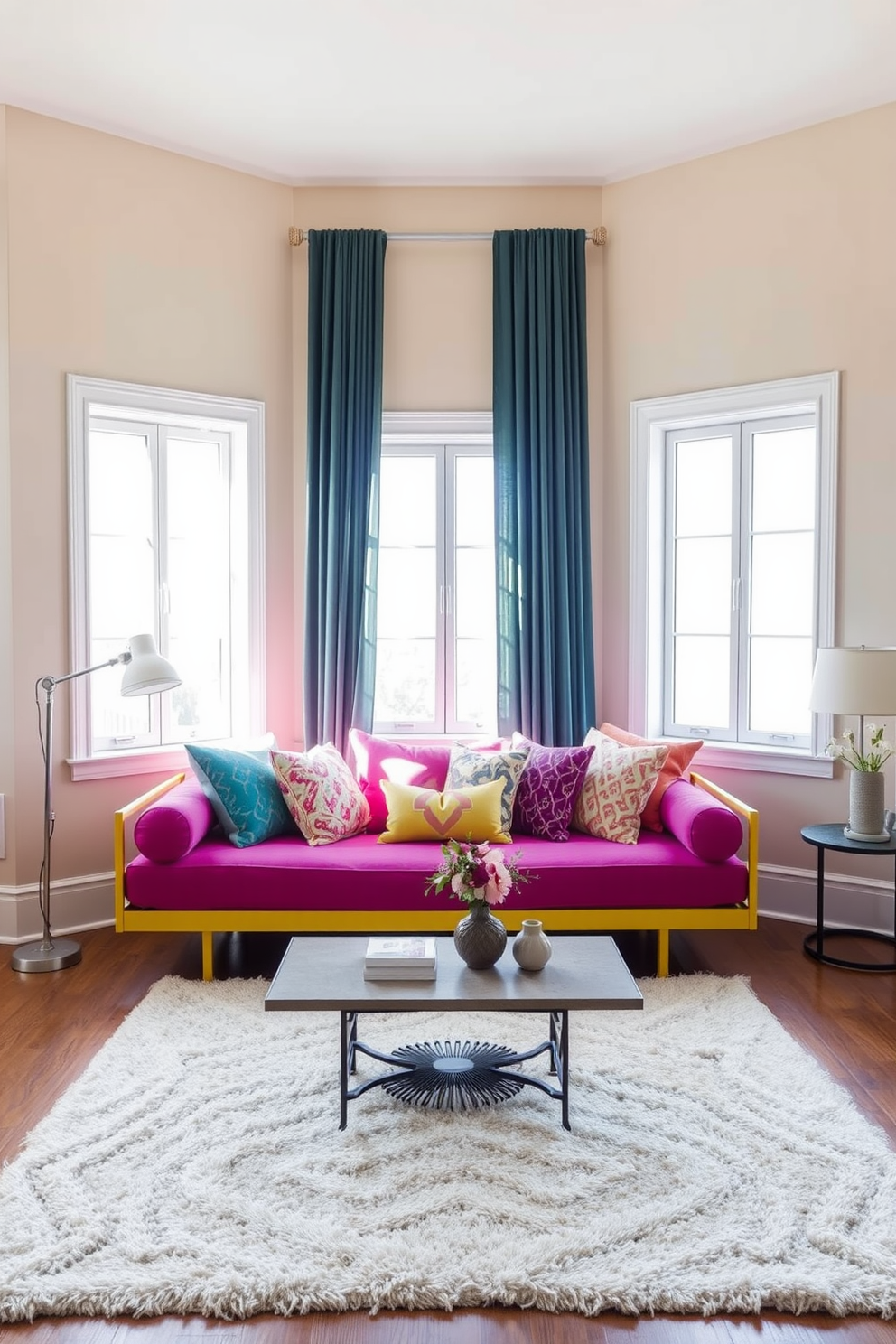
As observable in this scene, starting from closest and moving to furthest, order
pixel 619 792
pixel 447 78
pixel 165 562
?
pixel 447 78 → pixel 619 792 → pixel 165 562

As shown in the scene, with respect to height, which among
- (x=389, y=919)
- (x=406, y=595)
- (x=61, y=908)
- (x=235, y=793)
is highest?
(x=406, y=595)

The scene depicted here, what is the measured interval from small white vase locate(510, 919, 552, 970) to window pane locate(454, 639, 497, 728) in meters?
2.29

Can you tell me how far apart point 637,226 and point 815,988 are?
350 centimetres

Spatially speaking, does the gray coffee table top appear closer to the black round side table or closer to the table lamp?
A: the black round side table

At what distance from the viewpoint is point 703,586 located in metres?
4.96

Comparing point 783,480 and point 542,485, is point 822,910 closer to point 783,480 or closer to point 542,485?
point 783,480

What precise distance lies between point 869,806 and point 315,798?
218 centimetres

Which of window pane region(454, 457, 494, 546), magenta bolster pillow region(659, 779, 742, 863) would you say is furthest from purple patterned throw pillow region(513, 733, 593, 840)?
window pane region(454, 457, 494, 546)

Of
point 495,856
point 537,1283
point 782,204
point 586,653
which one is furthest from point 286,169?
point 537,1283

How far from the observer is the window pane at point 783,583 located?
4652 mm

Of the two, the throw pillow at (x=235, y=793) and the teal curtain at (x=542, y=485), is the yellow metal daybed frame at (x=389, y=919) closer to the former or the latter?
the throw pillow at (x=235, y=793)

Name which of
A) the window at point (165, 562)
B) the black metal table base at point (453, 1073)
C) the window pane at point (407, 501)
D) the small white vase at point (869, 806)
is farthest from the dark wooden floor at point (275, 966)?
the window pane at point (407, 501)

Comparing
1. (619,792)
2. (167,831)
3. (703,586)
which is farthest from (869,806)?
(167,831)

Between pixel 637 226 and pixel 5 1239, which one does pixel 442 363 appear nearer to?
pixel 637 226
